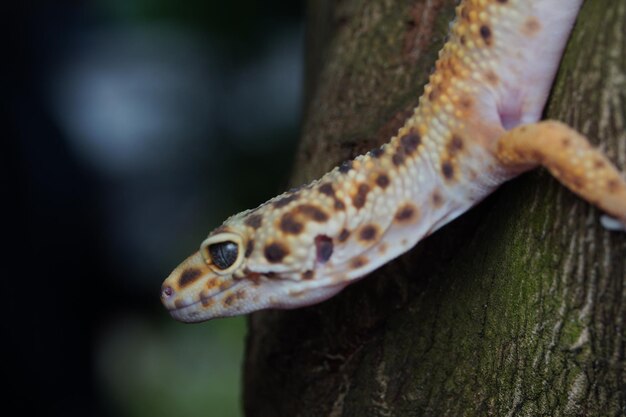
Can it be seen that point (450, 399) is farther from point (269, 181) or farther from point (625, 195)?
point (269, 181)

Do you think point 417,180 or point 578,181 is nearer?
point 578,181

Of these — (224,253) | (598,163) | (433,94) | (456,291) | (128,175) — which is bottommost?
(456,291)

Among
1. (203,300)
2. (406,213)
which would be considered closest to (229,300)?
(203,300)

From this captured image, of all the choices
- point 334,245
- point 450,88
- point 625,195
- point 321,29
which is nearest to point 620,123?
point 625,195

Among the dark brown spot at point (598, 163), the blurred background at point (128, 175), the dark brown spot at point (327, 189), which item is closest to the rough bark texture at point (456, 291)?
the dark brown spot at point (598, 163)

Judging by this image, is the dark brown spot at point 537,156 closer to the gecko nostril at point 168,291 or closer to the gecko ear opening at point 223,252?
the gecko ear opening at point 223,252

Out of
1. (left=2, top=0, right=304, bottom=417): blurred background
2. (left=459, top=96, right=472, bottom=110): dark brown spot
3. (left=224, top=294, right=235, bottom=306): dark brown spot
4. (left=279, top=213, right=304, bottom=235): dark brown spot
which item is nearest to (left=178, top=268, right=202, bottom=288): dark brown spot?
(left=224, top=294, right=235, bottom=306): dark brown spot

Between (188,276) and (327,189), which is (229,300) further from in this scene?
(327,189)
